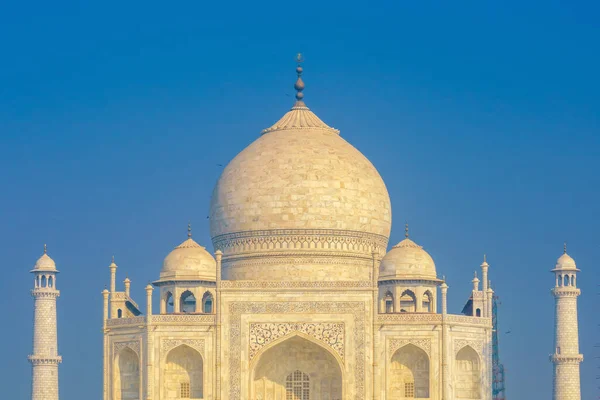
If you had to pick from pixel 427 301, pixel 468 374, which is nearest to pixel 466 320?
pixel 468 374

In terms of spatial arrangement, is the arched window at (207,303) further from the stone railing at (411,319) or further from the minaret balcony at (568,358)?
the minaret balcony at (568,358)

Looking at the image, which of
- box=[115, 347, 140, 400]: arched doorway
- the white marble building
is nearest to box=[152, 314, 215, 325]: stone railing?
the white marble building

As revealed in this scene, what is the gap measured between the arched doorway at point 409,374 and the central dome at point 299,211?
9.19 ft

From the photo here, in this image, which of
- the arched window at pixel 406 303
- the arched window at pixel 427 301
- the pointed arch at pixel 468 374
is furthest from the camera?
the arched window at pixel 406 303

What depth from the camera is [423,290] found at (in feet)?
148

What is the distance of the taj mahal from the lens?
43.1 m

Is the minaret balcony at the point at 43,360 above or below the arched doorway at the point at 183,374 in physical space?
above

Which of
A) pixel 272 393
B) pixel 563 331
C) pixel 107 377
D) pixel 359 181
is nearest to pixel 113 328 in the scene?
pixel 107 377

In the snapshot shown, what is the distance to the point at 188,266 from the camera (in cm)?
4538

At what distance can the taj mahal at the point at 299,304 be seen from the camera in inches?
1695

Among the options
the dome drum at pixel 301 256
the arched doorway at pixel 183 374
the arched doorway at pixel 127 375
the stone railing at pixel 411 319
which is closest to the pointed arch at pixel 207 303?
the dome drum at pixel 301 256

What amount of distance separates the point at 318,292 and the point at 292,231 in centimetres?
255

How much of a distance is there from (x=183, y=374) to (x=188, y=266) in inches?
123

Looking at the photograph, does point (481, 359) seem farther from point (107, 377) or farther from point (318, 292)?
point (107, 377)
